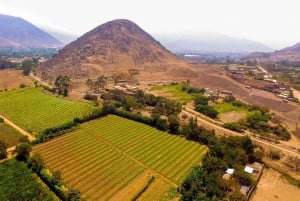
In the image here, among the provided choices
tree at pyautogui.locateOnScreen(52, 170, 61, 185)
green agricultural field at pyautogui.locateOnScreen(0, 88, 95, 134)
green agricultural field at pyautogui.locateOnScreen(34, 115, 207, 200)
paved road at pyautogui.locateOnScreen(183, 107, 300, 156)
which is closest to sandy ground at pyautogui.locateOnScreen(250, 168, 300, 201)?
green agricultural field at pyautogui.locateOnScreen(34, 115, 207, 200)

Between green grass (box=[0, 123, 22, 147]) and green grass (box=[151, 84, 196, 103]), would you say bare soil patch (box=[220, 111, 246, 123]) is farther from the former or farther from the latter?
green grass (box=[0, 123, 22, 147])

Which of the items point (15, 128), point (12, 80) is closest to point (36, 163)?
point (15, 128)

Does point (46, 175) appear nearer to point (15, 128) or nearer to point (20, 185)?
point (20, 185)

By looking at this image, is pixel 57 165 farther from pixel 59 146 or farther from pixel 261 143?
pixel 261 143

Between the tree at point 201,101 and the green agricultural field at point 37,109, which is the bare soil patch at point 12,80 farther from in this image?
the tree at point 201,101

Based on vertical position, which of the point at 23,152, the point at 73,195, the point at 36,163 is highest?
the point at 23,152
